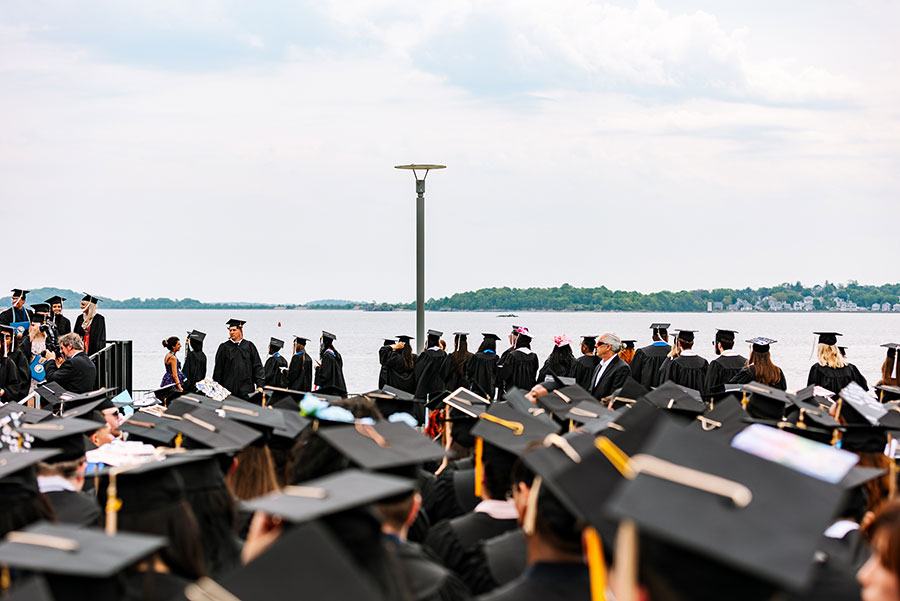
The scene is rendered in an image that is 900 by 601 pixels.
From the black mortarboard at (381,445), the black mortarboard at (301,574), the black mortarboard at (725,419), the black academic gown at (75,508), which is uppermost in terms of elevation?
the black mortarboard at (381,445)

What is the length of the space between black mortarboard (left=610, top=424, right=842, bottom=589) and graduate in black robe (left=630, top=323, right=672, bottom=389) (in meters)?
10.6

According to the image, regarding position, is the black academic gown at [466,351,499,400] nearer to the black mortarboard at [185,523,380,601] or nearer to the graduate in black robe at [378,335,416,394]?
the graduate in black robe at [378,335,416,394]

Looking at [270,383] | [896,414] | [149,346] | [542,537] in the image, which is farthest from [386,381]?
[149,346]

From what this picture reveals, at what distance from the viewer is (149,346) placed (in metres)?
74.6

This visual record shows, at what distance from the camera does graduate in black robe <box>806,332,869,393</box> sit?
10.4 metres

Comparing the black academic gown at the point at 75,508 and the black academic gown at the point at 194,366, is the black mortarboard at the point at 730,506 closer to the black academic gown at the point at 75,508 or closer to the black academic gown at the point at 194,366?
the black academic gown at the point at 75,508

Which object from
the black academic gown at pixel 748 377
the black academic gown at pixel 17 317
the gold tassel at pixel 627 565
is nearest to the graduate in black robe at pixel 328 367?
the black academic gown at pixel 17 317

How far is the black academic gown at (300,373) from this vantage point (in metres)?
15.4

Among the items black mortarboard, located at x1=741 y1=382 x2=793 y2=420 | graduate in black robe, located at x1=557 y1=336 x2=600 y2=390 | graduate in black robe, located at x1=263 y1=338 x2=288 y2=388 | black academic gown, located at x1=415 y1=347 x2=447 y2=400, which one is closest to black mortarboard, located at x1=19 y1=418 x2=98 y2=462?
black mortarboard, located at x1=741 y1=382 x2=793 y2=420

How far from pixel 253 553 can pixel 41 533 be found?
519 millimetres

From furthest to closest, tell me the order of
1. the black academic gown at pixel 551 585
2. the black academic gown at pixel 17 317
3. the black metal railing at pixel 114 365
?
the black metal railing at pixel 114 365 < the black academic gown at pixel 17 317 < the black academic gown at pixel 551 585

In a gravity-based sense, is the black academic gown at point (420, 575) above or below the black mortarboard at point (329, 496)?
below

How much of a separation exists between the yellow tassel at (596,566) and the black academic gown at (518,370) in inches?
483

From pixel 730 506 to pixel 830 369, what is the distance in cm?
953
